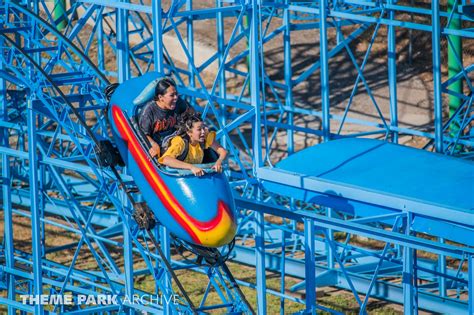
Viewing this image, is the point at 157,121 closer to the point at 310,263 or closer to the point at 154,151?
the point at 154,151

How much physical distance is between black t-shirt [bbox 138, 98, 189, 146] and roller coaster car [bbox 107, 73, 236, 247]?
11 cm

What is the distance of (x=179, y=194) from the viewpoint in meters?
13.9

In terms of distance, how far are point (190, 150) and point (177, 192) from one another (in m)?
0.53

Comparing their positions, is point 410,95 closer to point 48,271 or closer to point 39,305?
point 48,271

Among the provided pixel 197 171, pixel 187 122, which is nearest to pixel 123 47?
pixel 187 122

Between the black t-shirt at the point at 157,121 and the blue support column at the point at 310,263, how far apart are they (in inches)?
75.6

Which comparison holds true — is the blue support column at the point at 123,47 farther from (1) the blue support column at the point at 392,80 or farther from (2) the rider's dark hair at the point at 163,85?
(1) the blue support column at the point at 392,80

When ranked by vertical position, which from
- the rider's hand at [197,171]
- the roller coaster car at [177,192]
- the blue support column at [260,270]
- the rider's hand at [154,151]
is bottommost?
the blue support column at [260,270]

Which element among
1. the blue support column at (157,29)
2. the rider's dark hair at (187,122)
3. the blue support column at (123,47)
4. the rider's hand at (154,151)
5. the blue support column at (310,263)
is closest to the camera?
the rider's dark hair at (187,122)

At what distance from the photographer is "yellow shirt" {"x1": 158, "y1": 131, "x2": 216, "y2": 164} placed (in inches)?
551

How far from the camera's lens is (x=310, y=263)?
48.0 ft

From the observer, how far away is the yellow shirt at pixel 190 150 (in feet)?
46.0

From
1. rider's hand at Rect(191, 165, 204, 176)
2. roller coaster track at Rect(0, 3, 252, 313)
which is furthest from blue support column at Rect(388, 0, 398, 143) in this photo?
rider's hand at Rect(191, 165, 204, 176)

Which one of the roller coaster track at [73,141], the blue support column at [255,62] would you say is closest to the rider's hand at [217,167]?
the roller coaster track at [73,141]
